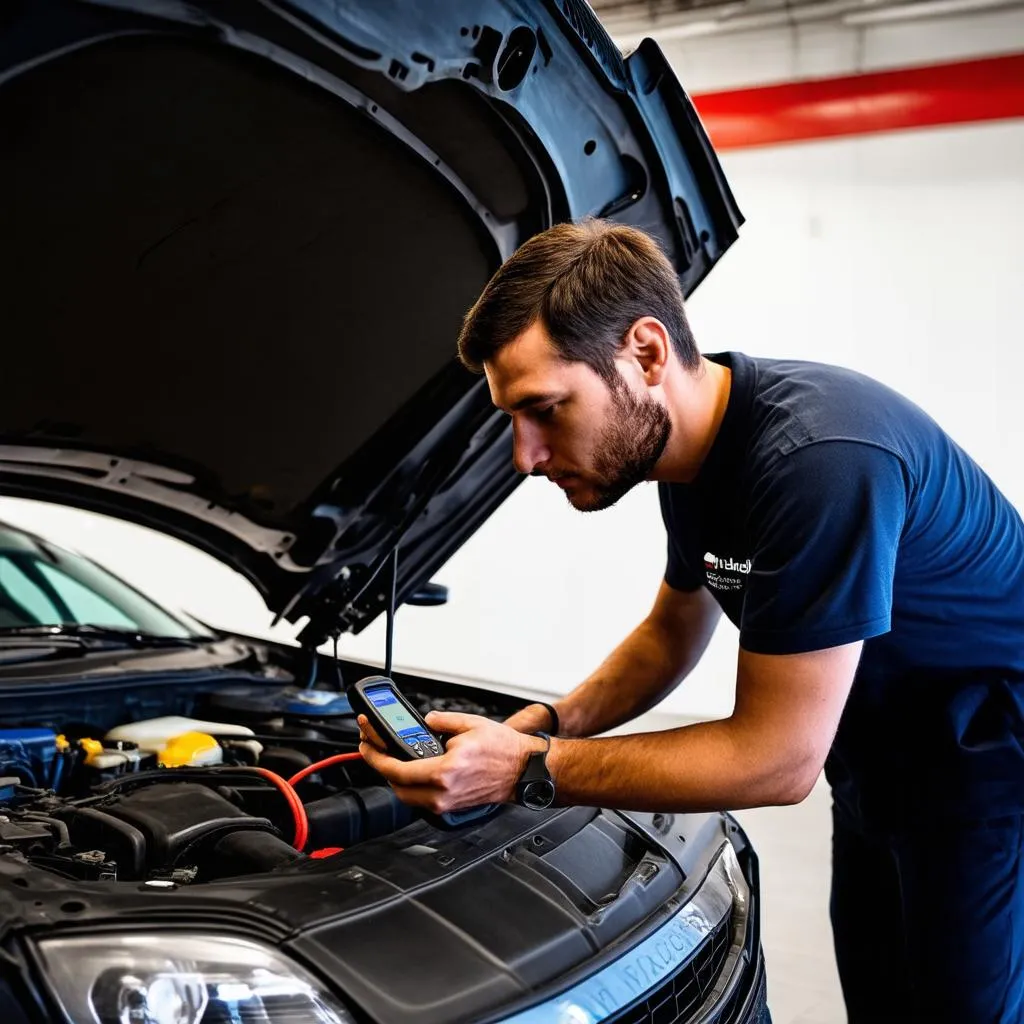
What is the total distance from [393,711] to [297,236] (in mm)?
747

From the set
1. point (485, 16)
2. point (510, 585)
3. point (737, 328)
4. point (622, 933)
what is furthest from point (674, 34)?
point (622, 933)

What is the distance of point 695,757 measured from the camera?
50.1 inches

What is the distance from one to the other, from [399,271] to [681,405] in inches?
24.7

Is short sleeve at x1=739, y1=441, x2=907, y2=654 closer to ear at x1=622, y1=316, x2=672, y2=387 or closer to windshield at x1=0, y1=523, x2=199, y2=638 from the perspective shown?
ear at x1=622, y1=316, x2=672, y2=387

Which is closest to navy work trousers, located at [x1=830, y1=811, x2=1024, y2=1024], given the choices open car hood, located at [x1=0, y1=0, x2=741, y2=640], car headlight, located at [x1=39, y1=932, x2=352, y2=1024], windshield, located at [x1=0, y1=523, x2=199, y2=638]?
car headlight, located at [x1=39, y1=932, x2=352, y2=1024]

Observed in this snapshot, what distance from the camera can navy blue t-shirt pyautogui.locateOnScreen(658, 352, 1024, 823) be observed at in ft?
3.98

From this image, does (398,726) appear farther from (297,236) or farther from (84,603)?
(84,603)

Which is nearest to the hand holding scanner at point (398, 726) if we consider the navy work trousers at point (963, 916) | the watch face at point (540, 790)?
the watch face at point (540, 790)

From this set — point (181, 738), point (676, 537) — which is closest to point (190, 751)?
point (181, 738)

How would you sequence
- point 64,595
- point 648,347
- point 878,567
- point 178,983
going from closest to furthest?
point 178,983, point 878,567, point 648,347, point 64,595

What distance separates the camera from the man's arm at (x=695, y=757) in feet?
4.07

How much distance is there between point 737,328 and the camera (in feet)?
15.3

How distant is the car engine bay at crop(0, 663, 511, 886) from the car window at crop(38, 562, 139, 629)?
1.31 ft

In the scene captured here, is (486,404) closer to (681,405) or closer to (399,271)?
(399,271)
